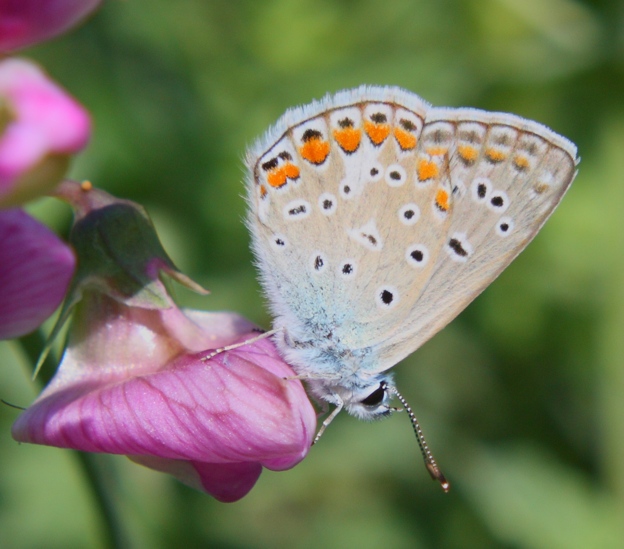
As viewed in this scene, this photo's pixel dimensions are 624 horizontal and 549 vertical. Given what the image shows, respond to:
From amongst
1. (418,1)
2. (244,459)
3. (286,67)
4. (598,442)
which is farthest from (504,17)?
(244,459)

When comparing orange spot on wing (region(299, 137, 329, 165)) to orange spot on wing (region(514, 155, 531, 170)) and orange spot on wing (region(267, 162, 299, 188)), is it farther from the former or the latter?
orange spot on wing (region(514, 155, 531, 170))

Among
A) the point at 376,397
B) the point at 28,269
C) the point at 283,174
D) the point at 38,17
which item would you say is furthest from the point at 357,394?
the point at 38,17

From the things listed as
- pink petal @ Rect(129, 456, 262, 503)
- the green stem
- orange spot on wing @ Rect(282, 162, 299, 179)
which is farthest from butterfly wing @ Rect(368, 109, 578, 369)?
the green stem

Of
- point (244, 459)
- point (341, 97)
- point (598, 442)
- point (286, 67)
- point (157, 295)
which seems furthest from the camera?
point (286, 67)

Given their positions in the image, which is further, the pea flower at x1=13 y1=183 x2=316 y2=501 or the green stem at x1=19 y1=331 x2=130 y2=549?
the green stem at x1=19 y1=331 x2=130 y2=549

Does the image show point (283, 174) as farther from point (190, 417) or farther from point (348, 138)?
point (190, 417)

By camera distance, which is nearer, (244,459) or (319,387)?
(244,459)

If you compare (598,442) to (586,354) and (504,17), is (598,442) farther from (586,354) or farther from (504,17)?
(504,17)

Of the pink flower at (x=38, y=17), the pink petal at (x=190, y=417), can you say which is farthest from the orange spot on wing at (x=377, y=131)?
the pink flower at (x=38, y=17)
